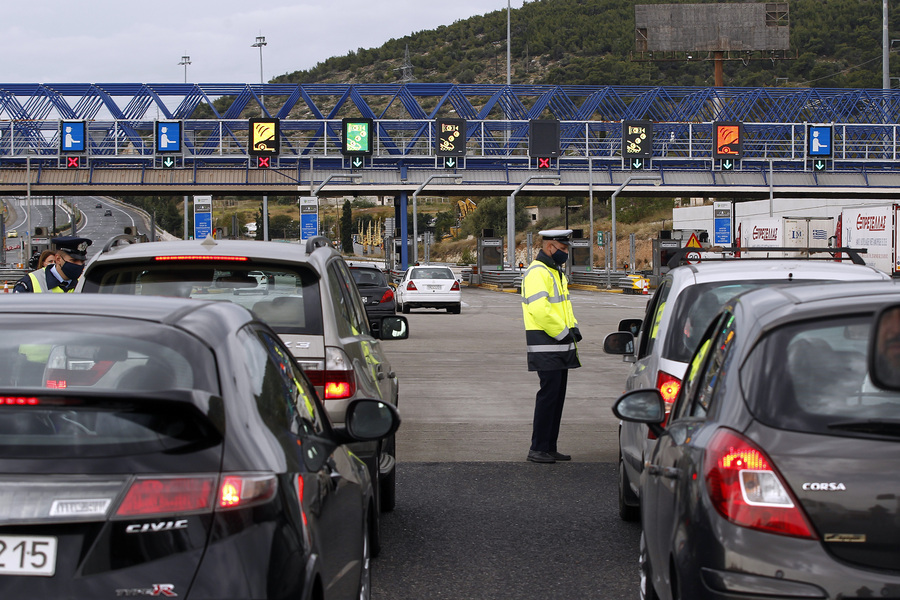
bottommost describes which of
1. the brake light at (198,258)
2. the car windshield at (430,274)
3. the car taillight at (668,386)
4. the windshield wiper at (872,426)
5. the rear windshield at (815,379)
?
the car windshield at (430,274)

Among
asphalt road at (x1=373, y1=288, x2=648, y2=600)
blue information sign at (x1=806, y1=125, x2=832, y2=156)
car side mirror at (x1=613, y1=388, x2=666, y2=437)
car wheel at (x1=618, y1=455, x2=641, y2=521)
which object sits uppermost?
blue information sign at (x1=806, y1=125, x2=832, y2=156)

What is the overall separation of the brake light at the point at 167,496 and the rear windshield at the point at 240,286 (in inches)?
123

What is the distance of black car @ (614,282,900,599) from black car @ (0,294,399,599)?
1.14 m

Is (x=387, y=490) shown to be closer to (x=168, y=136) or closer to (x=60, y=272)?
(x=60, y=272)

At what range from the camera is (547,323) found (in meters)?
9.38

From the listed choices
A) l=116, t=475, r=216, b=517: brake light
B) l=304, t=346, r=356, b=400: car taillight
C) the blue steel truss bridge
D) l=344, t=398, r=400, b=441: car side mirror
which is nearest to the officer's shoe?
l=304, t=346, r=356, b=400: car taillight

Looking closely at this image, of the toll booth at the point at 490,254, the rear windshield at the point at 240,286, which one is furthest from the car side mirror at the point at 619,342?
the toll booth at the point at 490,254

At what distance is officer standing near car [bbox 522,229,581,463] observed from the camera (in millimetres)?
9352

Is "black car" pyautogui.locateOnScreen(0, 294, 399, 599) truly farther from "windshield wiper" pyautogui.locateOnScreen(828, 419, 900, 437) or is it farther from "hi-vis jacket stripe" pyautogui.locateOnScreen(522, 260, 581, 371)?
A: "hi-vis jacket stripe" pyautogui.locateOnScreen(522, 260, 581, 371)

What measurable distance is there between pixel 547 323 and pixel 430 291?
2557cm

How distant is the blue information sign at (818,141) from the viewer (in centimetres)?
6062

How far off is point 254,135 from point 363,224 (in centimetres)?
12100

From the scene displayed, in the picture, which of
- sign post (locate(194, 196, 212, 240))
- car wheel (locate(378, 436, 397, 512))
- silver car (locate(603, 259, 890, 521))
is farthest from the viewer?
sign post (locate(194, 196, 212, 240))

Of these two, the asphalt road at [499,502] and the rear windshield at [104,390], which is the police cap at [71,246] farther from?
the rear windshield at [104,390]
